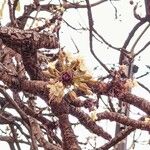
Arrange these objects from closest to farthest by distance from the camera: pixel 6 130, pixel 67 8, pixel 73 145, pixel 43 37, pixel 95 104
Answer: pixel 73 145 < pixel 43 37 < pixel 95 104 < pixel 67 8 < pixel 6 130

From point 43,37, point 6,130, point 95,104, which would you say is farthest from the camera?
point 6,130

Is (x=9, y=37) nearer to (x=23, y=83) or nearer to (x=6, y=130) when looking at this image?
(x=23, y=83)

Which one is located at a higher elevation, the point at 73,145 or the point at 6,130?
the point at 6,130

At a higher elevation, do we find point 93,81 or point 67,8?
point 67,8

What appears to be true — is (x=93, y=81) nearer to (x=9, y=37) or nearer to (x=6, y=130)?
(x=9, y=37)

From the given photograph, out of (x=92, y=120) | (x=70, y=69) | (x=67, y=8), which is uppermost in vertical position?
(x=67, y=8)

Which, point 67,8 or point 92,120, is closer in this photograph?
point 92,120

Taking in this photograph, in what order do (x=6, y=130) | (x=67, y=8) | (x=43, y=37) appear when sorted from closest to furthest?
1. (x=43, y=37)
2. (x=67, y=8)
3. (x=6, y=130)

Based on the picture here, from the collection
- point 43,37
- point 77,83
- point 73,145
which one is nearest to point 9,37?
point 43,37

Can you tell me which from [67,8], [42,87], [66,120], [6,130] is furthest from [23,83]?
[6,130]
